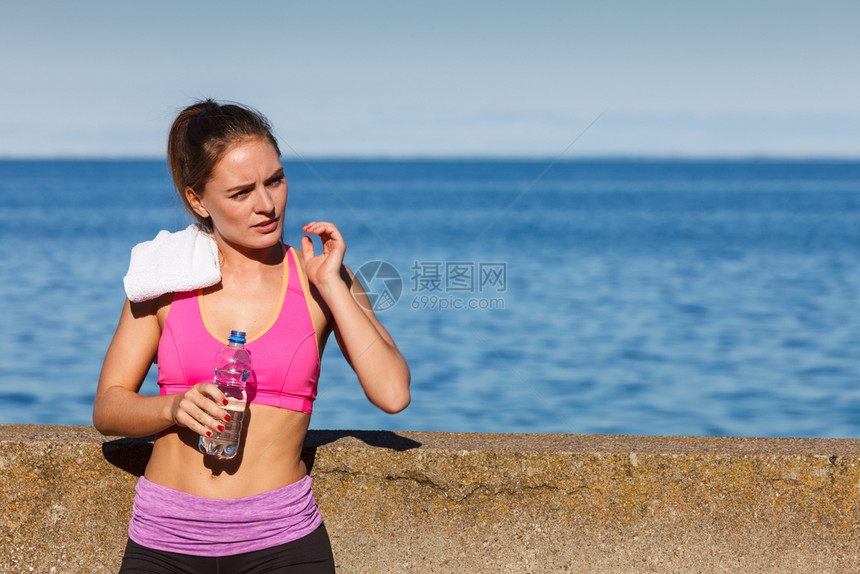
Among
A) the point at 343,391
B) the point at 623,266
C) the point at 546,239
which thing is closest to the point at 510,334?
the point at 343,391

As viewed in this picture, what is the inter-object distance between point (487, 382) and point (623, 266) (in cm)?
1705

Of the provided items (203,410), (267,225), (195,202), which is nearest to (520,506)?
(203,410)

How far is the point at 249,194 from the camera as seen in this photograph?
8.77 ft

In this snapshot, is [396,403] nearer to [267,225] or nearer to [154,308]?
[267,225]

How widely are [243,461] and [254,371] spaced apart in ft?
0.88

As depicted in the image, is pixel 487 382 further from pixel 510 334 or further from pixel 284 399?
pixel 284 399

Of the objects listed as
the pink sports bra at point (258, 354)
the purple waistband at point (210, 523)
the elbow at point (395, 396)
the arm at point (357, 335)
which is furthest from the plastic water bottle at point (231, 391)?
the elbow at point (395, 396)

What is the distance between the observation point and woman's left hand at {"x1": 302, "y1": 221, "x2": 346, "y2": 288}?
264 cm

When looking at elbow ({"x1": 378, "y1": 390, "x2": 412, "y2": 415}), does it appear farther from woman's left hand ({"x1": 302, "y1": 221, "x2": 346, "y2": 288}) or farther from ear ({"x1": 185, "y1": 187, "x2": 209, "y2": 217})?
ear ({"x1": 185, "y1": 187, "x2": 209, "y2": 217})

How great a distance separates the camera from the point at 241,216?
2.69m

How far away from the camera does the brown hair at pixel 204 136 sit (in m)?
2.65

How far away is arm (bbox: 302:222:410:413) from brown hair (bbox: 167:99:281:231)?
33 centimetres

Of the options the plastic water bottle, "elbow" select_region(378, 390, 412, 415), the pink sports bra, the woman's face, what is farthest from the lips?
"elbow" select_region(378, 390, 412, 415)

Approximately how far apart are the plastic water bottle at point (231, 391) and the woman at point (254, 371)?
1.7 inches
